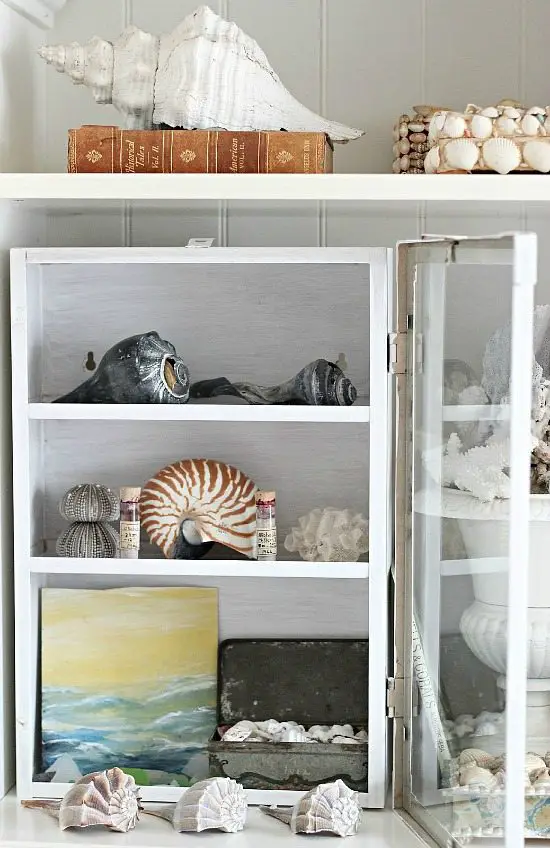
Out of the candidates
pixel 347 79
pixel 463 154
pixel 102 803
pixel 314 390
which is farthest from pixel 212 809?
pixel 347 79

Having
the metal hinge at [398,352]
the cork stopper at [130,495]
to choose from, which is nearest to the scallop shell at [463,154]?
the metal hinge at [398,352]

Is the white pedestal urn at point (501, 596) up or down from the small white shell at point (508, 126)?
down

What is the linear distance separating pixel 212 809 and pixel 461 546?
20.4 inches

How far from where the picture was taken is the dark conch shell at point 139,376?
156cm

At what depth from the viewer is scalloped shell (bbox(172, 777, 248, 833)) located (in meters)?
1.45

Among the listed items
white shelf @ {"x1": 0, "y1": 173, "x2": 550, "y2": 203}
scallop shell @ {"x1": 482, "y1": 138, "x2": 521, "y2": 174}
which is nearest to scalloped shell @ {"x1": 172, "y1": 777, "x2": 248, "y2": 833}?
white shelf @ {"x1": 0, "y1": 173, "x2": 550, "y2": 203}

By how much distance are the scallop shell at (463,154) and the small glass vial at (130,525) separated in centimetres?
68

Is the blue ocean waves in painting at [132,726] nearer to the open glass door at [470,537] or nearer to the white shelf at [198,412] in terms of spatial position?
the open glass door at [470,537]

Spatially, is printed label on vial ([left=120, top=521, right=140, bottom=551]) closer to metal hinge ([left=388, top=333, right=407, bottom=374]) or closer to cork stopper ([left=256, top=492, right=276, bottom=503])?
cork stopper ([left=256, top=492, right=276, bottom=503])

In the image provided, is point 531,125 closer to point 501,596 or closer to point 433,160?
point 433,160

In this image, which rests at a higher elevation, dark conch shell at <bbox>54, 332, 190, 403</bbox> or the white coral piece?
dark conch shell at <bbox>54, 332, 190, 403</bbox>

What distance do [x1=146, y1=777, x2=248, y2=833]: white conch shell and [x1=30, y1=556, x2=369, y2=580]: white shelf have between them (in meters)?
0.30

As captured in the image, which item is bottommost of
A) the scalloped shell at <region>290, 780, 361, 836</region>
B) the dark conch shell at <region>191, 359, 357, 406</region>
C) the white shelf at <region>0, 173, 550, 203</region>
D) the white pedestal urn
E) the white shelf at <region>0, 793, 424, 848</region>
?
the white shelf at <region>0, 793, 424, 848</region>

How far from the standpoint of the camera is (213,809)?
1452 millimetres
